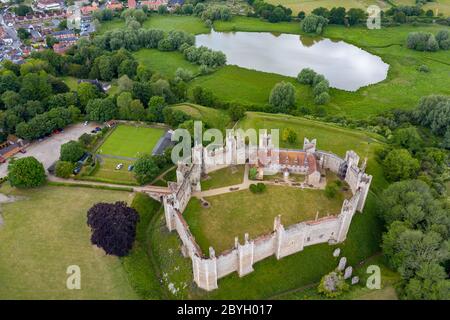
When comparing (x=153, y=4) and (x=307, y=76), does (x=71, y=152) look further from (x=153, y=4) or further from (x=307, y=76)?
(x=153, y=4)

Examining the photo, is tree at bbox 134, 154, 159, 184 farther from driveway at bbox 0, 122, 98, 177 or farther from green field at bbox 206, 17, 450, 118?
green field at bbox 206, 17, 450, 118

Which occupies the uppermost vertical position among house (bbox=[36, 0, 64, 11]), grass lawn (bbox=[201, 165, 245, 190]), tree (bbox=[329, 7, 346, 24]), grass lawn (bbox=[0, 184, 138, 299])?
tree (bbox=[329, 7, 346, 24])

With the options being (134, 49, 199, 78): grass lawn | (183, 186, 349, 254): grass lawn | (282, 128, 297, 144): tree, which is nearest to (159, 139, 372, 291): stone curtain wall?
(183, 186, 349, 254): grass lawn

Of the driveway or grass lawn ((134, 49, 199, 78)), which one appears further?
grass lawn ((134, 49, 199, 78))

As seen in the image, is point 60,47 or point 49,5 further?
point 49,5

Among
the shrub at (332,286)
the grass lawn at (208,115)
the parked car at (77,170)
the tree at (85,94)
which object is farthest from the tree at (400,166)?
the tree at (85,94)

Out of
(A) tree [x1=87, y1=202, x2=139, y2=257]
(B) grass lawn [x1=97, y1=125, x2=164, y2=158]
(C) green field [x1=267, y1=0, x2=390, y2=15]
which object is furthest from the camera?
(C) green field [x1=267, y1=0, x2=390, y2=15]

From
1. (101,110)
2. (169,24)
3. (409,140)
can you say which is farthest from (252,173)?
(169,24)
